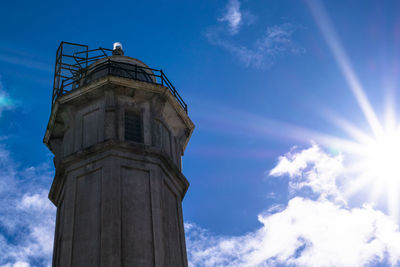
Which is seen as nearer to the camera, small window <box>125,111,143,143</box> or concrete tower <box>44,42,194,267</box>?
concrete tower <box>44,42,194,267</box>

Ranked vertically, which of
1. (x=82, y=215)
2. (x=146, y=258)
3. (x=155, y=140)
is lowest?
(x=146, y=258)

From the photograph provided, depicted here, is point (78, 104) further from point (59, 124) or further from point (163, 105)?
point (163, 105)

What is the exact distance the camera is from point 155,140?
26234 millimetres

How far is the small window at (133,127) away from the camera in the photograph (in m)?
26.0

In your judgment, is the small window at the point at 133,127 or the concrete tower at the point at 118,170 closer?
the concrete tower at the point at 118,170

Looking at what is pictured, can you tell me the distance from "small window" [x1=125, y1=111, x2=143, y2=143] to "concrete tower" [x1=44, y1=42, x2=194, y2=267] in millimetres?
57

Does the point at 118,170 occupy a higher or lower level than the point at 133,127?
lower

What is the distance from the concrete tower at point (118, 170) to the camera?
2130cm

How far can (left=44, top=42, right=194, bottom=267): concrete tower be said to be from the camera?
69.9 feet

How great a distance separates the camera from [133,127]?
26.4m

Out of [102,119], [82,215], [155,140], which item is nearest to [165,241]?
[82,215]

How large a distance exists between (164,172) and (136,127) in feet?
10.5

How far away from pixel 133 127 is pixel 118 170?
371cm

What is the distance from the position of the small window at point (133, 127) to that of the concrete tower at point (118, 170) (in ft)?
0.19
